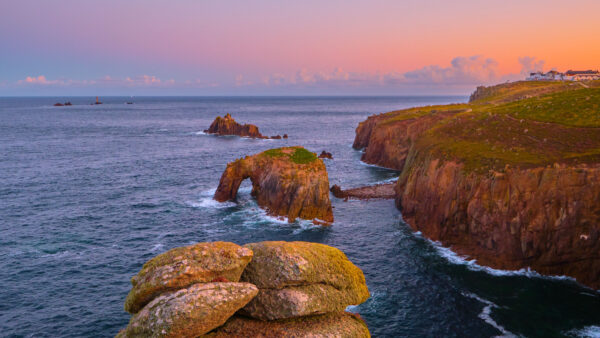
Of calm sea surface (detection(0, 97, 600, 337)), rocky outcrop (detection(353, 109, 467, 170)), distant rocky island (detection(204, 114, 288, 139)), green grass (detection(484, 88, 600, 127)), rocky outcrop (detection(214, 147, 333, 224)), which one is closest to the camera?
calm sea surface (detection(0, 97, 600, 337))

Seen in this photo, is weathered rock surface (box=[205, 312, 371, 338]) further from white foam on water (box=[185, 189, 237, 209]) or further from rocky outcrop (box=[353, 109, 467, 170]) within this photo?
rocky outcrop (box=[353, 109, 467, 170])

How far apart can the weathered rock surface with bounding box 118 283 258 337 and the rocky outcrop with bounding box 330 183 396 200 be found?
54849 millimetres

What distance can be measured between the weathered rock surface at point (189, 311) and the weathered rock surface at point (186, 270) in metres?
0.53

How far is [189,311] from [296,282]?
5.40m

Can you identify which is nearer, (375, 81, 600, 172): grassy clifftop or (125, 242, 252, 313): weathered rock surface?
(125, 242, 252, 313): weathered rock surface

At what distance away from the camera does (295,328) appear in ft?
63.0

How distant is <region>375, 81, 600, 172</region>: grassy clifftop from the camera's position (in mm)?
47656

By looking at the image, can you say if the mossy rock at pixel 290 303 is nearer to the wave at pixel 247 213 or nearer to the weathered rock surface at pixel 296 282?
the weathered rock surface at pixel 296 282

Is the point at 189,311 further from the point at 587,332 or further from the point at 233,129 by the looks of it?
the point at 233,129

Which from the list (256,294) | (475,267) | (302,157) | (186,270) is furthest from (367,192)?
(186,270)

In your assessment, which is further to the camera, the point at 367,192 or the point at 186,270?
the point at 367,192

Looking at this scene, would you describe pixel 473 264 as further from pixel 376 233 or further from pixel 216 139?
pixel 216 139

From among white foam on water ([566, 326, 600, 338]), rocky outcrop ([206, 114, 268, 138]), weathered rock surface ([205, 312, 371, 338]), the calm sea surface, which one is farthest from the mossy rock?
rocky outcrop ([206, 114, 268, 138])

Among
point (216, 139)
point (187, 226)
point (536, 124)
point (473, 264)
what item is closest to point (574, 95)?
point (536, 124)
